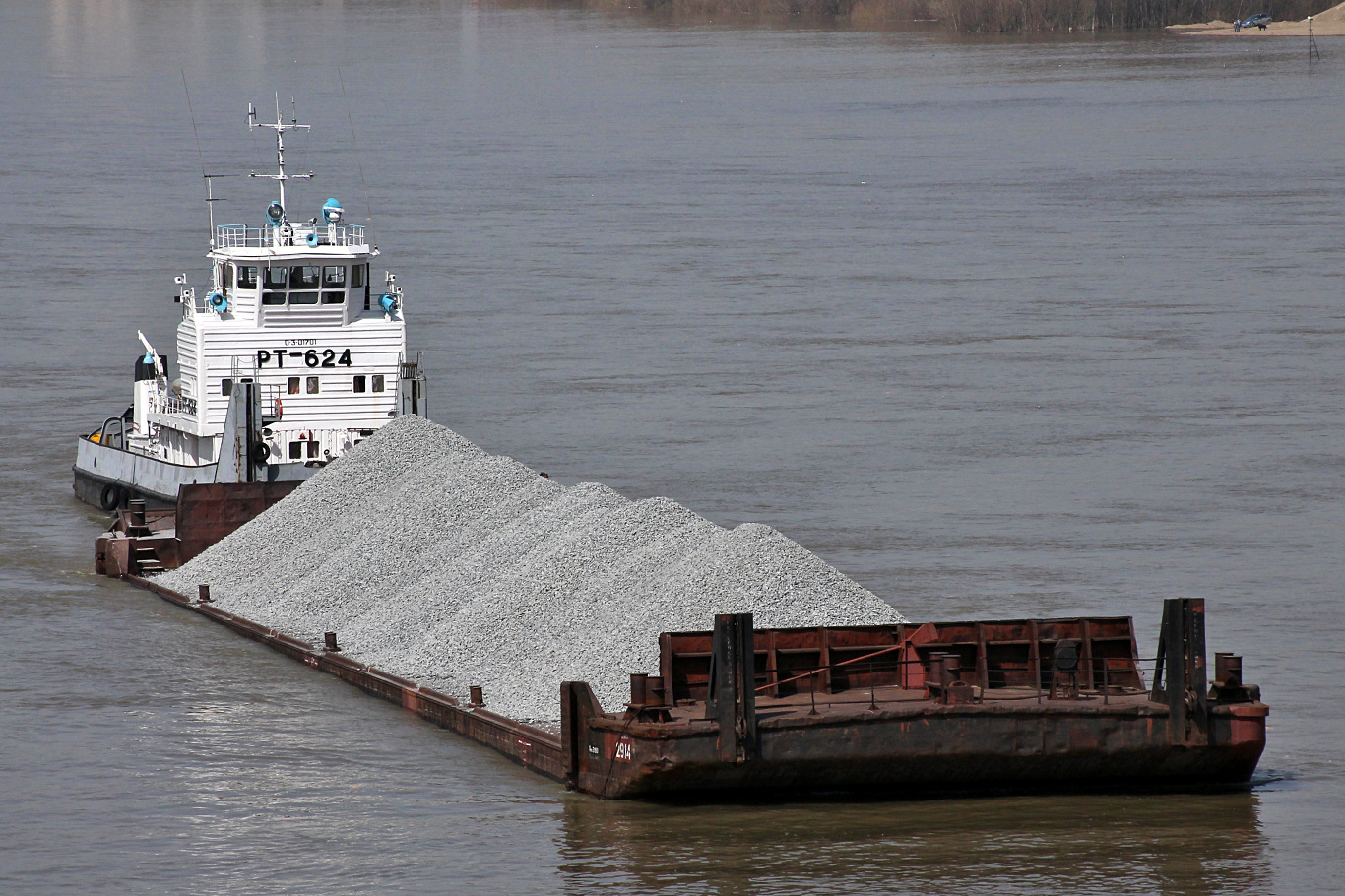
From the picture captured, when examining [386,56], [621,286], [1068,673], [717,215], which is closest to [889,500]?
[1068,673]

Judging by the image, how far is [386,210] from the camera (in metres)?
58.1

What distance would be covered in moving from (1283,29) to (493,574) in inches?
4281

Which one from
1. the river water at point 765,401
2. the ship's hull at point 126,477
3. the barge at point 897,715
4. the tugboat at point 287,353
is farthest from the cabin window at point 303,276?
the barge at point 897,715

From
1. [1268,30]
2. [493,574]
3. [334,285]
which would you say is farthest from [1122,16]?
[493,574]

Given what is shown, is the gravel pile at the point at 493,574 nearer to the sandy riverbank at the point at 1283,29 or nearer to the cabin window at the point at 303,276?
the cabin window at the point at 303,276

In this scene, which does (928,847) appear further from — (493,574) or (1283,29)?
(1283,29)

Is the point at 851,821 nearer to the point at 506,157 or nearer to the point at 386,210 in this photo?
the point at 386,210

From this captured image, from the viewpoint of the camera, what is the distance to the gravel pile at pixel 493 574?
1772 cm

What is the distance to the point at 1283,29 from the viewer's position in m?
118

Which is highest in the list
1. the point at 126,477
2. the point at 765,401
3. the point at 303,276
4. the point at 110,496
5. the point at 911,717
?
the point at 303,276

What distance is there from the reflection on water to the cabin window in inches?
602

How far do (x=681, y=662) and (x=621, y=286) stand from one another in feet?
101

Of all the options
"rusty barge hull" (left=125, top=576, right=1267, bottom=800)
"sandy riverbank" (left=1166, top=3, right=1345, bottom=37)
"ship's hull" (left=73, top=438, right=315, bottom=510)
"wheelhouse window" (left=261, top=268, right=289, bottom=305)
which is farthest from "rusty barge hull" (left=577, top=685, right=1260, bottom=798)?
"sandy riverbank" (left=1166, top=3, right=1345, bottom=37)

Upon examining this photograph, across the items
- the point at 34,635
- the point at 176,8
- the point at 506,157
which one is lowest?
the point at 34,635
